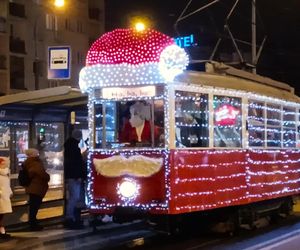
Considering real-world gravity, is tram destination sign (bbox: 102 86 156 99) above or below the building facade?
below

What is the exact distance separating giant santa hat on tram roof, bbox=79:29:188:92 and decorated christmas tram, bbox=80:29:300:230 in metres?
0.02

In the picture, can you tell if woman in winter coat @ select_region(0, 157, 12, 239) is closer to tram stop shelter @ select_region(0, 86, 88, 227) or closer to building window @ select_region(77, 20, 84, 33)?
tram stop shelter @ select_region(0, 86, 88, 227)

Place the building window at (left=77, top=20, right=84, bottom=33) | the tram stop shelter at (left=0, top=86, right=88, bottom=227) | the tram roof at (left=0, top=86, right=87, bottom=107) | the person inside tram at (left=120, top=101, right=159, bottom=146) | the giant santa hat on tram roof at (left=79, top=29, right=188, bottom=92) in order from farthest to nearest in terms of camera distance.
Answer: the building window at (left=77, top=20, right=84, bottom=33) < the tram stop shelter at (left=0, top=86, right=88, bottom=227) < the tram roof at (left=0, top=86, right=87, bottom=107) < the person inside tram at (left=120, top=101, right=159, bottom=146) < the giant santa hat on tram roof at (left=79, top=29, right=188, bottom=92)

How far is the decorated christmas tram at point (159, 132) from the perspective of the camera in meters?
11.0

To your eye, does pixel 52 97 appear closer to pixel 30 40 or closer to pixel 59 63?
pixel 59 63

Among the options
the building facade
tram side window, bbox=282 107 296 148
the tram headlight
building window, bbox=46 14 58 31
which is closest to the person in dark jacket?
the tram headlight

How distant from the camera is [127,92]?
1130 cm

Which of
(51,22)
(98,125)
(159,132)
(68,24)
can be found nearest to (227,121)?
(159,132)

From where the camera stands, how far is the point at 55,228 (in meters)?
13.4

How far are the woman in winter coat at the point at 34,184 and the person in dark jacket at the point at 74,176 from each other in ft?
1.63

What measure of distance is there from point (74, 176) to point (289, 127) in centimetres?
490

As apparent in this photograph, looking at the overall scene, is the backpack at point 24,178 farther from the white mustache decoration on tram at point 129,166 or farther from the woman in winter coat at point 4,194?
the white mustache decoration on tram at point 129,166

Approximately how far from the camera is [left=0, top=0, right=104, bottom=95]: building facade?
42.9m

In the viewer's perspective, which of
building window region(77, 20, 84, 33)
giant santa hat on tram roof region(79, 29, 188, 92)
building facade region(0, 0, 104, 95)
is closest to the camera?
giant santa hat on tram roof region(79, 29, 188, 92)
